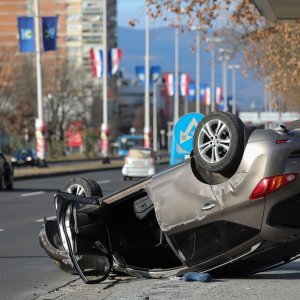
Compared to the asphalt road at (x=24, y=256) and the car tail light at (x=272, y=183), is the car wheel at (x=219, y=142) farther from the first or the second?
the asphalt road at (x=24, y=256)

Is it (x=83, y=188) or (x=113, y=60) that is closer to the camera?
(x=83, y=188)

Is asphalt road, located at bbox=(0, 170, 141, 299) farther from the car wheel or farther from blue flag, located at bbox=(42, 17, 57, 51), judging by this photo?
blue flag, located at bbox=(42, 17, 57, 51)

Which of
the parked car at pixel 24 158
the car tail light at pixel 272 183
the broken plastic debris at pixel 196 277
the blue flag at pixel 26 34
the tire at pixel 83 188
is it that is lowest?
the parked car at pixel 24 158

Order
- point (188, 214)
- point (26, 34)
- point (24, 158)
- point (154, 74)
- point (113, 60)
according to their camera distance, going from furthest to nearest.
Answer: point (154, 74), point (24, 158), point (113, 60), point (26, 34), point (188, 214)

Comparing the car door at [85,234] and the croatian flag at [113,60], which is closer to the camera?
the car door at [85,234]

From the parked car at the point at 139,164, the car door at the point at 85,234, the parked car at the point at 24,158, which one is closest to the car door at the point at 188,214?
the car door at the point at 85,234

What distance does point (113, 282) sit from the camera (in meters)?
9.54

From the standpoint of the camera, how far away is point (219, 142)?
8797 mm

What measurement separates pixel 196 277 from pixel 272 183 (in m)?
1.38

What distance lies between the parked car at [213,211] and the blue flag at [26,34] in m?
31.6

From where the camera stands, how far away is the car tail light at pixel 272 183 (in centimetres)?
835

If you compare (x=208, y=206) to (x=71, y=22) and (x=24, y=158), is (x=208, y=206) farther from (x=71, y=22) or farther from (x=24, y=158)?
(x=71, y=22)

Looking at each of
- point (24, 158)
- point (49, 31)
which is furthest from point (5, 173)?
point (24, 158)

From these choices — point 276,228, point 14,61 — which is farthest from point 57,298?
point 14,61
